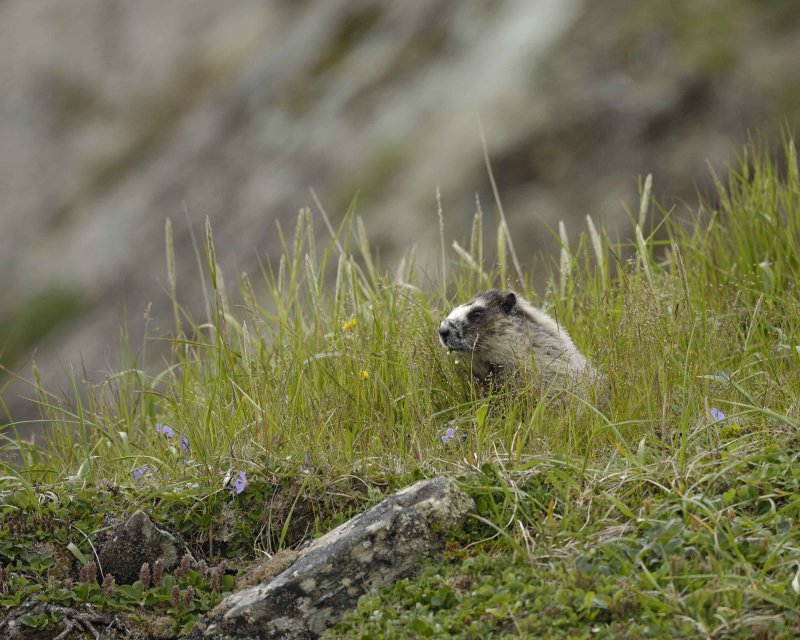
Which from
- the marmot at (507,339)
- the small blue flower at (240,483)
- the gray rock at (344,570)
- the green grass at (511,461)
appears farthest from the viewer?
the marmot at (507,339)

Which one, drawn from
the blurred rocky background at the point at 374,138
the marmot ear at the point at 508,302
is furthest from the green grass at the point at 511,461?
the blurred rocky background at the point at 374,138

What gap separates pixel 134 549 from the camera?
475 centimetres

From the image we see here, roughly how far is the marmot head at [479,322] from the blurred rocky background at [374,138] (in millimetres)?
1785

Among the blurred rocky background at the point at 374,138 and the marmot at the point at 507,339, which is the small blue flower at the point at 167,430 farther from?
the marmot at the point at 507,339

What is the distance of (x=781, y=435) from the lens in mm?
4555

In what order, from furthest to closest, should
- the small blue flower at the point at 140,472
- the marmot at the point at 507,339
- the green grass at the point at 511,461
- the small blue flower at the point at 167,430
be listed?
the marmot at the point at 507,339 < the small blue flower at the point at 167,430 < the small blue flower at the point at 140,472 < the green grass at the point at 511,461

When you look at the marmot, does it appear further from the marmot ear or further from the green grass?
the green grass

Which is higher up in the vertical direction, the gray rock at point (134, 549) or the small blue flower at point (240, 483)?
the small blue flower at point (240, 483)

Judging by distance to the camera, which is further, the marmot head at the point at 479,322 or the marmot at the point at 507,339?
the marmot head at the point at 479,322

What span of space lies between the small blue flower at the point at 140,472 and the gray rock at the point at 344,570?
1089mm

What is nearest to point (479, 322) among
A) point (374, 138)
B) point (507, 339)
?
point (507, 339)

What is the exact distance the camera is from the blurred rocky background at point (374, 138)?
1029 cm

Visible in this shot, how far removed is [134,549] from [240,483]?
0.57 meters

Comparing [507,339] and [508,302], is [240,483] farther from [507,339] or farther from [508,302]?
[508,302]
